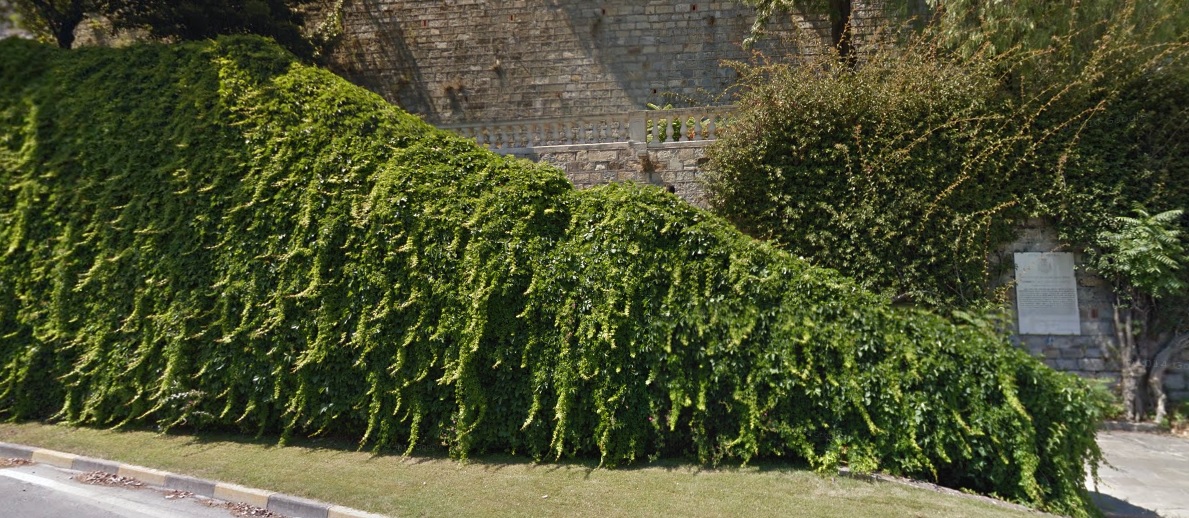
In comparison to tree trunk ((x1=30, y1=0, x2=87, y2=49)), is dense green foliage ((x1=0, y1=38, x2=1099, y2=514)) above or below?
below

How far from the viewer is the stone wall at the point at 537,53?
16.6 meters

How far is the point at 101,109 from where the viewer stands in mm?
8180

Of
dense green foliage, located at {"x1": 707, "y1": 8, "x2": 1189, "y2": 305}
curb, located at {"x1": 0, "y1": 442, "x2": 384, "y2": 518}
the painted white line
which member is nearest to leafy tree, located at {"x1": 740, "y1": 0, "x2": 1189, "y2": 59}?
dense green foliage, located at {"x1": 707, "y1": 8, "x2": 1189, "y2": 305}

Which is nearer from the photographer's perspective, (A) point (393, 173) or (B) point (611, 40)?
(A) point (393, 173)

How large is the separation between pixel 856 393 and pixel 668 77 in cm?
1226

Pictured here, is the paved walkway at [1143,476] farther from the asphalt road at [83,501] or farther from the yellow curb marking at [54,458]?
the yellow curb marking at [54,458]

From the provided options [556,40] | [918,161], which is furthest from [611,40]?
[918,161]

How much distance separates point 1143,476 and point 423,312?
8.54 metres

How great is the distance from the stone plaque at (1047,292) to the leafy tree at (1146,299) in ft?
1.51

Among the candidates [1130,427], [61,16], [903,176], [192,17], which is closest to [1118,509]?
[1130,427]

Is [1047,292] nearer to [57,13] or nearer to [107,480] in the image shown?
[107,480]

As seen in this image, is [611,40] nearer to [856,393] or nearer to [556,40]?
[556,40]

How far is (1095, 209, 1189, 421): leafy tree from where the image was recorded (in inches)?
351

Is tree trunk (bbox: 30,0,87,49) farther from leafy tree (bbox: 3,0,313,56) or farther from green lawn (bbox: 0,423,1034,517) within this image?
green lawn (bbox: 0,423,1034,517)
